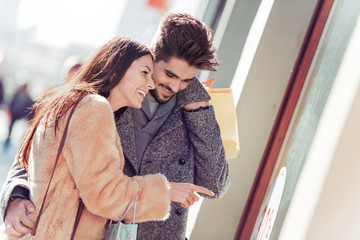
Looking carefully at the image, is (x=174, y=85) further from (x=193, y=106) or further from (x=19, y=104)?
(x=19, y=104)

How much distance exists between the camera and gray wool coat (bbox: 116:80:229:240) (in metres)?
2.20

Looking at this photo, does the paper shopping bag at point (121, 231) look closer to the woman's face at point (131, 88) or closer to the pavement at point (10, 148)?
the woman's face at point (131, 88)

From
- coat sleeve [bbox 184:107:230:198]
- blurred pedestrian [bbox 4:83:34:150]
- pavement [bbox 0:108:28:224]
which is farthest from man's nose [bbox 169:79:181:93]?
blurred pedestrian [bbox 4:83:34:150]

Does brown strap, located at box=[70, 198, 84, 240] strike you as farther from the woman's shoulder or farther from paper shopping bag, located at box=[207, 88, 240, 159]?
paper shopping bag, located at box=[207, 88, 240, 159]

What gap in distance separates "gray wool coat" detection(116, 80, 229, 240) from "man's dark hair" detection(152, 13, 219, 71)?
0.41 ft

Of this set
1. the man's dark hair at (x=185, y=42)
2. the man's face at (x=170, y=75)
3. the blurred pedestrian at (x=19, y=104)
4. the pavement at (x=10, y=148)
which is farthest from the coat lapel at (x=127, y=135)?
the blurred pedestrian at (x=19, y=104)

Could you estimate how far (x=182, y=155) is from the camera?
227cm

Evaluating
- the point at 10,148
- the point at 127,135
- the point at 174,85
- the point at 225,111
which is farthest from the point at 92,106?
the point at 10,148

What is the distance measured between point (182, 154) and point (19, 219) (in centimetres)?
81

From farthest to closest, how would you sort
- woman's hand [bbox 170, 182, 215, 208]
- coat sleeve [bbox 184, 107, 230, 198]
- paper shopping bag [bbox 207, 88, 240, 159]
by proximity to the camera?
paper shopping bag [bbox 207, 88, 240, 159], coat sleeve [bbox 184, 107, 230, 198], woman's hand [bbox 170, 182, 215, 208]

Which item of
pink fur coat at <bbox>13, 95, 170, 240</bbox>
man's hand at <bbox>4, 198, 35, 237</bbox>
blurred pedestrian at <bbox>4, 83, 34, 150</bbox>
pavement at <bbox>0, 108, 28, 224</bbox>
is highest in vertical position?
pink fur coat at <bbox>13, 95, 170, 240</bbox>

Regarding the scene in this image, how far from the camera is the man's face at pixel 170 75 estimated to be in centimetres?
220

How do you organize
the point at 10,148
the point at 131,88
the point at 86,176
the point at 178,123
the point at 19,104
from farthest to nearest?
the point at 10,148, the point at 19,104, the point at 178,123, the point at 131,88, the point at 86,176

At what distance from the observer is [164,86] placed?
7.25 ft
